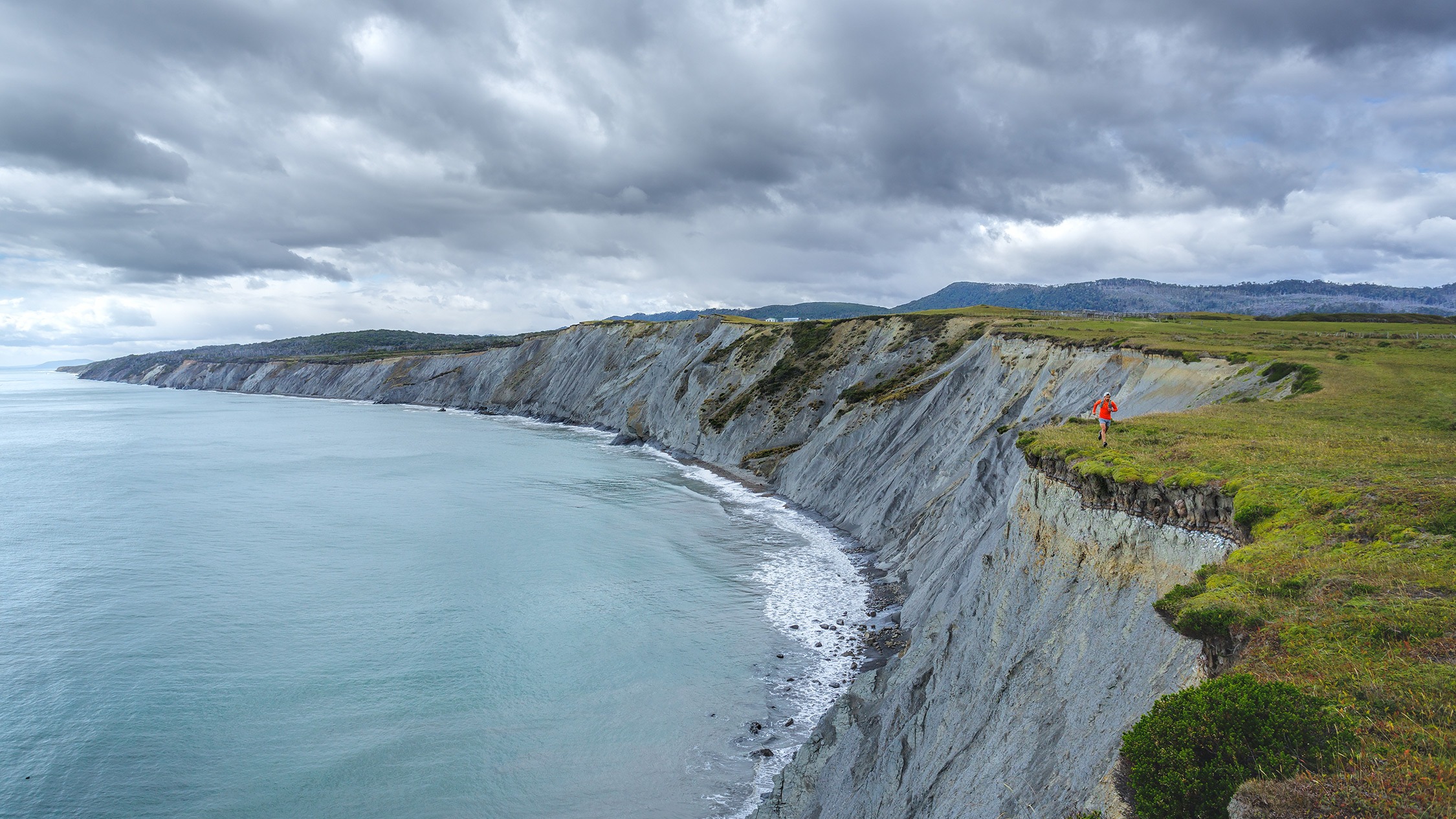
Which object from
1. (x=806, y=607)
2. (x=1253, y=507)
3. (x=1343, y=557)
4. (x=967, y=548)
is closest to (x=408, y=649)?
(x=806, y=607)

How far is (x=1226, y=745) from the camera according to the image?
672cm

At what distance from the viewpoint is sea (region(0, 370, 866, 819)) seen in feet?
62.8

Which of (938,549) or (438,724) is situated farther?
(938,549)

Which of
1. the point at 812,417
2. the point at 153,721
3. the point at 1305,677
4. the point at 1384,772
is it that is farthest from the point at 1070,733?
the point at 812,417

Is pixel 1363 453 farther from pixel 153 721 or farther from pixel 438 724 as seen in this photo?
pixel 153 721

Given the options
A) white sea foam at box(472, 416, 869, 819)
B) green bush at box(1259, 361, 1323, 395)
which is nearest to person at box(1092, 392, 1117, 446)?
green bush at box(1259, 361, 1323, 395)

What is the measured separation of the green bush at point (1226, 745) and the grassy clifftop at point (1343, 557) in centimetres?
33

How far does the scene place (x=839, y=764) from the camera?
18.6 meters

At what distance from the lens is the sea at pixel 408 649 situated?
19.2 m

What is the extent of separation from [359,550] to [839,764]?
3137cm

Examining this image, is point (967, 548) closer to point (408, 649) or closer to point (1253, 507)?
point (1253, 507)

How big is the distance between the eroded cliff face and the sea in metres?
3.63

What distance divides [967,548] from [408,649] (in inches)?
871

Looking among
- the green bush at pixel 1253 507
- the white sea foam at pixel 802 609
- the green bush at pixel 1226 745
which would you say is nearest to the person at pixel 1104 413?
the green bush at pixel 1253 507
